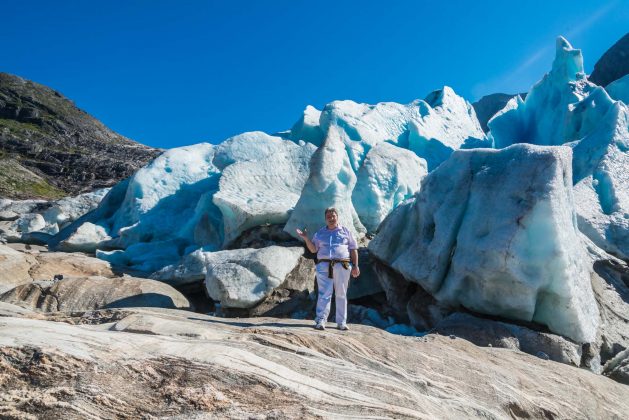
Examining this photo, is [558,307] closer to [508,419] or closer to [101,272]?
[508,419]

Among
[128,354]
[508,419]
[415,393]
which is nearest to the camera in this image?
[128,354]

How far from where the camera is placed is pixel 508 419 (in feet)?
15.2

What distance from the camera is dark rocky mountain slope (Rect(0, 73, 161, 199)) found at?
5300 cm

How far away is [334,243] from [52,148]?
66.2m

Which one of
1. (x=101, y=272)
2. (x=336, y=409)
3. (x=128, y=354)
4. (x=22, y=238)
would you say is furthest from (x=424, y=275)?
(x=22, y=238)

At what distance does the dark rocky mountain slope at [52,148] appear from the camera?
174 feet

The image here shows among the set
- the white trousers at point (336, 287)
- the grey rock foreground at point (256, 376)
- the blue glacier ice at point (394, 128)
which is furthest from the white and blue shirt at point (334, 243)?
the blue glacier ice at point (394, 128)

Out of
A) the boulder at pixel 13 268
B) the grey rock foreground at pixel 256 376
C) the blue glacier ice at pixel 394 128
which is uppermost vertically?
the blue glacier ice at pixel 394 128

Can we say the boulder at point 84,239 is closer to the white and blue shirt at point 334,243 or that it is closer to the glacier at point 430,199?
the glacier at point 430,199

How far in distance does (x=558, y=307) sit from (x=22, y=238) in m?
20.9

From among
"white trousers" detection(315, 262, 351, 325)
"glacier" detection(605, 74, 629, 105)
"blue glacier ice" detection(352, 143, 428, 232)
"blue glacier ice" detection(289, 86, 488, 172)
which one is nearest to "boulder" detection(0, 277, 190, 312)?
"white trousers" detection(315, 262, 351, 325)

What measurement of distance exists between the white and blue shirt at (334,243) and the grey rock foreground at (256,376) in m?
0.91

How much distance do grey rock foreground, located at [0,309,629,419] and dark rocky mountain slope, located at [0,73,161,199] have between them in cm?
4715

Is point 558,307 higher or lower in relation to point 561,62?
lower
